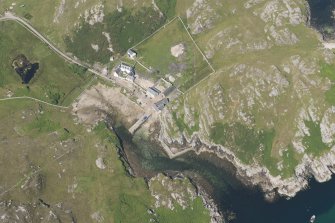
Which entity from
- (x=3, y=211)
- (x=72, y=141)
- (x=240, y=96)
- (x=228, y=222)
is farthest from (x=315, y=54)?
(x=3, y=211)

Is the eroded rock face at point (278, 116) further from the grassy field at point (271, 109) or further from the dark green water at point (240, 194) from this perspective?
the dark green water at point (240, 194)

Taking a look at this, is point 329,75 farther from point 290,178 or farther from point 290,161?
point 290,178

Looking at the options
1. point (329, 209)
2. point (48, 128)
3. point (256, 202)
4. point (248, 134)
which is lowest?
point (329, 209)

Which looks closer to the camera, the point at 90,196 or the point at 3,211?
the point at 3,211

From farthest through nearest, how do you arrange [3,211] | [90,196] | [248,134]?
[248,134]
[90,196]
[3,211]

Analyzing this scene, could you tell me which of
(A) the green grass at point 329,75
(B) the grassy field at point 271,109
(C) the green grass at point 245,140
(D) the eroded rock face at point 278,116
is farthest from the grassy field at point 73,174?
(A) the green grass at point 329,75

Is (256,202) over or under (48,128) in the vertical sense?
under

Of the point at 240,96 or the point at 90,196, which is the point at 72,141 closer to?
A: the point at 90,196
